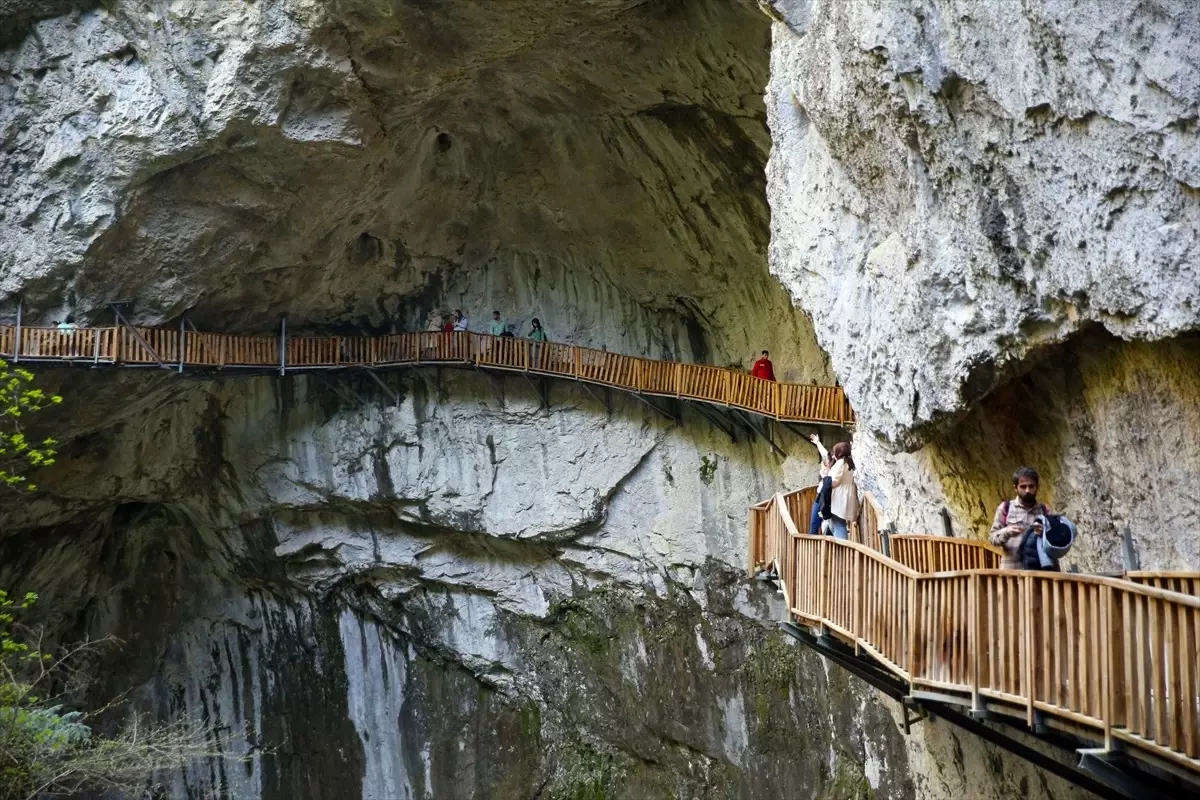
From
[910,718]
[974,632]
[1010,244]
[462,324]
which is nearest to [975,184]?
[1010,244]

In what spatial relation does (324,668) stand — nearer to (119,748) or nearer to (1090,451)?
(119,748)

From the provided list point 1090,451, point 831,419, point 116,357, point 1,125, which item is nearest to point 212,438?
point 116,357

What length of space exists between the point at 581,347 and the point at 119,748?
1092 centimetres

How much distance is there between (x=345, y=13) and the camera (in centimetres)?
1677

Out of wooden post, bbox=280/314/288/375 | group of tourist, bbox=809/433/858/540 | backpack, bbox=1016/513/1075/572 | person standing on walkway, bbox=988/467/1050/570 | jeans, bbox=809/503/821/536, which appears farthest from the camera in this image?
wooden post, bbox=280/314/288/375

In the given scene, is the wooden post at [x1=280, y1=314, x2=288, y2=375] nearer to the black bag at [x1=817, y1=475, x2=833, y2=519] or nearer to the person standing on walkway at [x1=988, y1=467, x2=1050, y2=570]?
the black bag at [x1=817, y1=475, x2=833, y2=519]

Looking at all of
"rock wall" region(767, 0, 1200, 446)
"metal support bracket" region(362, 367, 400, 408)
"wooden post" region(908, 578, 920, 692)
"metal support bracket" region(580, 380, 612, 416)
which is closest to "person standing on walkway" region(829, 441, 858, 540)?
"rock wall" region(767, 0, 1200, 446)

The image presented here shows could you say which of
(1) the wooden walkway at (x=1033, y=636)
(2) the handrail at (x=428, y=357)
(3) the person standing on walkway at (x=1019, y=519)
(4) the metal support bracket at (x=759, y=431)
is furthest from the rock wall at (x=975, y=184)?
(4) the metal support bracket at (x=759, y=431)

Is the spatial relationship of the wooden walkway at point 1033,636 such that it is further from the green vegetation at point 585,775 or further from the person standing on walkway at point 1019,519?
the green vegetation at point 585,775

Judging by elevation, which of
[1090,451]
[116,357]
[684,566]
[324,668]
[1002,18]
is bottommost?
[324,668]

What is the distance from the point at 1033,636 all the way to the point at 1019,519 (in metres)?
0.93

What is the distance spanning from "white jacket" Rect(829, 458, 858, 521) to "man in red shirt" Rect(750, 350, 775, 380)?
797 cm

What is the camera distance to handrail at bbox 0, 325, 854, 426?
718 inches

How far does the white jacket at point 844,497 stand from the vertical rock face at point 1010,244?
67 centimetres
